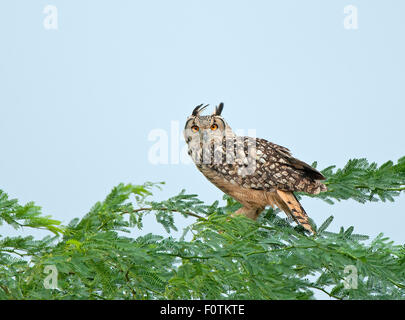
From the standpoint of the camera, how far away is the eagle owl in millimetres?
3006

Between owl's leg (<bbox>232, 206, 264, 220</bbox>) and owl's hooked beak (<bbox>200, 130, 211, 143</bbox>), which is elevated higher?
owl's hooked beak (<bbox>200, 130, 211, 143</bbox>)

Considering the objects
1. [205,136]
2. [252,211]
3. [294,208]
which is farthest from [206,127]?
[294,208]

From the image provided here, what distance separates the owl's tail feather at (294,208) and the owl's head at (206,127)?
421 millimetres

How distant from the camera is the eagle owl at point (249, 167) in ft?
9.86

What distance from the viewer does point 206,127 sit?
3164 mm

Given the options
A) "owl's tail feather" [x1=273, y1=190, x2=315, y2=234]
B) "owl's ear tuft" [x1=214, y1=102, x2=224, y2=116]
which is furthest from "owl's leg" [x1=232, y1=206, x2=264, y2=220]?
"owl's ear tuft" [x1=214, y1=102, x2=224, y2=116]

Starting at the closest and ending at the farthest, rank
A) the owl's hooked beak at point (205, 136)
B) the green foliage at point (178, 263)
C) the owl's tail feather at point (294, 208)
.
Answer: the green foliage at point (178, 263) → the owl's tail feather at point (294, 208) → the owl's hooked beak at point (205, 136)

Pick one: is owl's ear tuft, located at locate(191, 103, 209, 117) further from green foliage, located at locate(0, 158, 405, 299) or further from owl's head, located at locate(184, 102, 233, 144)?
green foliage, located at locate(0, 158, 405, 299)

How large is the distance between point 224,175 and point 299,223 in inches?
16.5

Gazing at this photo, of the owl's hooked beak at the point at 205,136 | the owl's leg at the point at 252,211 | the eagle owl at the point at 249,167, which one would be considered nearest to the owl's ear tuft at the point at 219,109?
the eagle owl at the point at 249,167

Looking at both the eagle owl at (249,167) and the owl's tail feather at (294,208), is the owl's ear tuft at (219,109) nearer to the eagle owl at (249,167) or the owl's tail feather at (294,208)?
the eagle owl at (249,167)

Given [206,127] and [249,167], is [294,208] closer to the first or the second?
[249,167]
